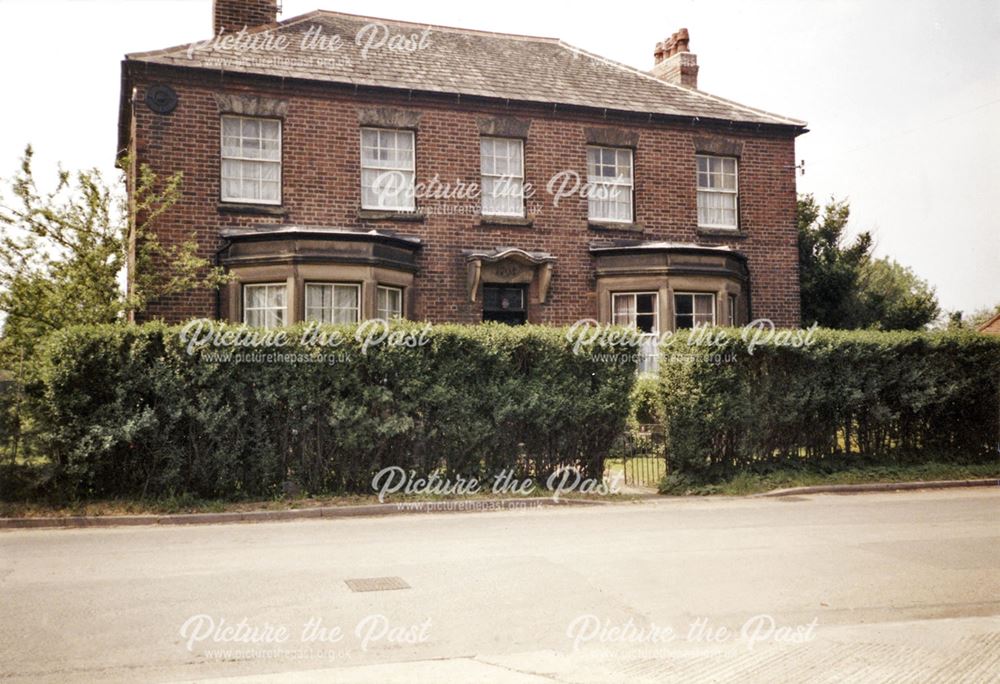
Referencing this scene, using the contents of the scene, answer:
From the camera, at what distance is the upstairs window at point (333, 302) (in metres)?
16.3

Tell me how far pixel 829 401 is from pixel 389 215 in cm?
949

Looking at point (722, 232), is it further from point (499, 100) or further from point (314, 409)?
point (314, 409)

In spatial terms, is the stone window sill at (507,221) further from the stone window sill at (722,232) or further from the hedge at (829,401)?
the hedge at (829,401)

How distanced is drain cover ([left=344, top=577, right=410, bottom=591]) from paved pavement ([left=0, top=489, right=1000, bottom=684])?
8cm

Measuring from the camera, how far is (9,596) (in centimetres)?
688

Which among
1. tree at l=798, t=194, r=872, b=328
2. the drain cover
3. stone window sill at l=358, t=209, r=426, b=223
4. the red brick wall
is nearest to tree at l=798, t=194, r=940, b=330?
tree at l=798, t=194, r=872, b=328

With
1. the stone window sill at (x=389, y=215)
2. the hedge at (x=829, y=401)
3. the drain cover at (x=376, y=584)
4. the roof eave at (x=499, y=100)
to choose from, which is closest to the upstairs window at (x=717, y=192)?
the roof eave at (x=499, y=100)

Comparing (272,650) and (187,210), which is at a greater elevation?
(187,210)

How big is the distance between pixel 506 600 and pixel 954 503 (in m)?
8.98

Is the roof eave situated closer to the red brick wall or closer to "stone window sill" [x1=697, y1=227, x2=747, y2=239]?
the red brick wall

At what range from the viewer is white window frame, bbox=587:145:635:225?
19.3 metres

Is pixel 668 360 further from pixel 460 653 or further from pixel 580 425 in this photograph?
pixel 460 653

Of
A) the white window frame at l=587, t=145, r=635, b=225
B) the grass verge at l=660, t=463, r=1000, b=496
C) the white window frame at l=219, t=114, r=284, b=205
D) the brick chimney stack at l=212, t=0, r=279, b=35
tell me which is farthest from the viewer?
the white window frame at l=587, t=145, r=635, b=225

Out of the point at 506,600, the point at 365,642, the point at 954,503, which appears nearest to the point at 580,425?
the point at 954,503
